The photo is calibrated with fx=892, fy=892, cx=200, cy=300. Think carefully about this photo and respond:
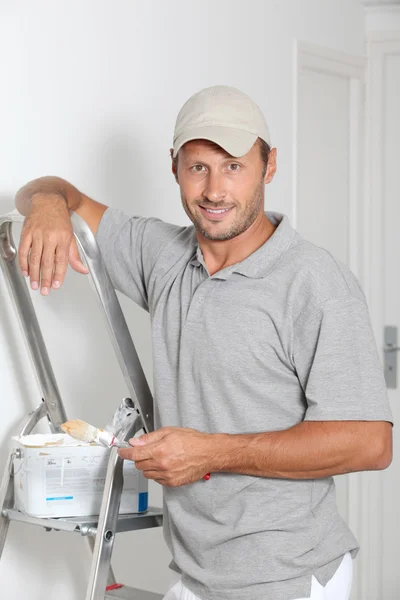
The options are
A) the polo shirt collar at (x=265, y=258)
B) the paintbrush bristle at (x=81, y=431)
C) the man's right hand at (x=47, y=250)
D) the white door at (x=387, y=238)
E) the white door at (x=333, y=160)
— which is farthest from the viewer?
the white door at (x=387, y=238)

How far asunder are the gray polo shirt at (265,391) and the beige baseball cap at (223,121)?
183 mm

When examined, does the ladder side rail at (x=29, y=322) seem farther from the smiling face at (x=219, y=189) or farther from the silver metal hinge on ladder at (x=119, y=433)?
the smiling face at (x=219, y=189)

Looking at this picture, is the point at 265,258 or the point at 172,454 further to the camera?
the point at 265,258

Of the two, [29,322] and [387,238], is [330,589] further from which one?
[387,238]

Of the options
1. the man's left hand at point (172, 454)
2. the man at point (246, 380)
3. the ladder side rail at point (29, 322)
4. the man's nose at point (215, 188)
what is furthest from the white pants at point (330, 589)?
the man's nose at point (215, 188)

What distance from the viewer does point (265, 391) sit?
5.06 feet

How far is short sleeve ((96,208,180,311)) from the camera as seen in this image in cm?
183

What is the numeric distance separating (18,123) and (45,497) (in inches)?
35.7

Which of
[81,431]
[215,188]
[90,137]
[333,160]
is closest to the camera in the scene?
[81,431]

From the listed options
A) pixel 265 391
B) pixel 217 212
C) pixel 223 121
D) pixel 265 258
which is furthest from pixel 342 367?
pixel 223 121

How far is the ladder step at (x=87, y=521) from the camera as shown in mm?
1554

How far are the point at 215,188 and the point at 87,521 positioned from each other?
64 cm

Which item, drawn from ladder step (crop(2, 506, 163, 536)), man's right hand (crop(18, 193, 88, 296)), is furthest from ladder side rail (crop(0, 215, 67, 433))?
ladder step (crop(2, 506, 163, 536))

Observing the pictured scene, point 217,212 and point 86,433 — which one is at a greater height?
point 217,212
